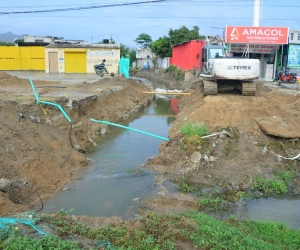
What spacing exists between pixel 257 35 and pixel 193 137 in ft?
58.2

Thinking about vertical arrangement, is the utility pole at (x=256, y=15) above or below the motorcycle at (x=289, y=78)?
above

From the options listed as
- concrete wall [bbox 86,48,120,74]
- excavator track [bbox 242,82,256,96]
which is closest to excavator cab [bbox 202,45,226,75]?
excavator track [bbox 242,82,256,96]

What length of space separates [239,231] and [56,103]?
27.5ft

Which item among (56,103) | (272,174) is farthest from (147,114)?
(272,174)

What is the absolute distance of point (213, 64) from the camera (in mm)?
14242

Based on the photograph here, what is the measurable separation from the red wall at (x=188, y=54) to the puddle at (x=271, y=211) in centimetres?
2132

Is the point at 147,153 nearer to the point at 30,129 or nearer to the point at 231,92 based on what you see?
the point at 30,129

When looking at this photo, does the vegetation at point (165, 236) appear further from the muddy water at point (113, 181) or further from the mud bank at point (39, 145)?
the mud bank at point (39, 145)

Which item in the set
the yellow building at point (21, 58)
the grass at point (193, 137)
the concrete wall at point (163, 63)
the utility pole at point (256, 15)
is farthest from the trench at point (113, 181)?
the concrete wall at point (163, 63)

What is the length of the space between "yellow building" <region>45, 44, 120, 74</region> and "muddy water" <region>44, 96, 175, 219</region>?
18456 mm

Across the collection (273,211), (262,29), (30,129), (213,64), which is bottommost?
(273,211)

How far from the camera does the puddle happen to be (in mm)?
6730

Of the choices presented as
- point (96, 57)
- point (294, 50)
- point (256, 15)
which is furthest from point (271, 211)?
point (96, 57)

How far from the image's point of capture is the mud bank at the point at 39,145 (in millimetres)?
7090
